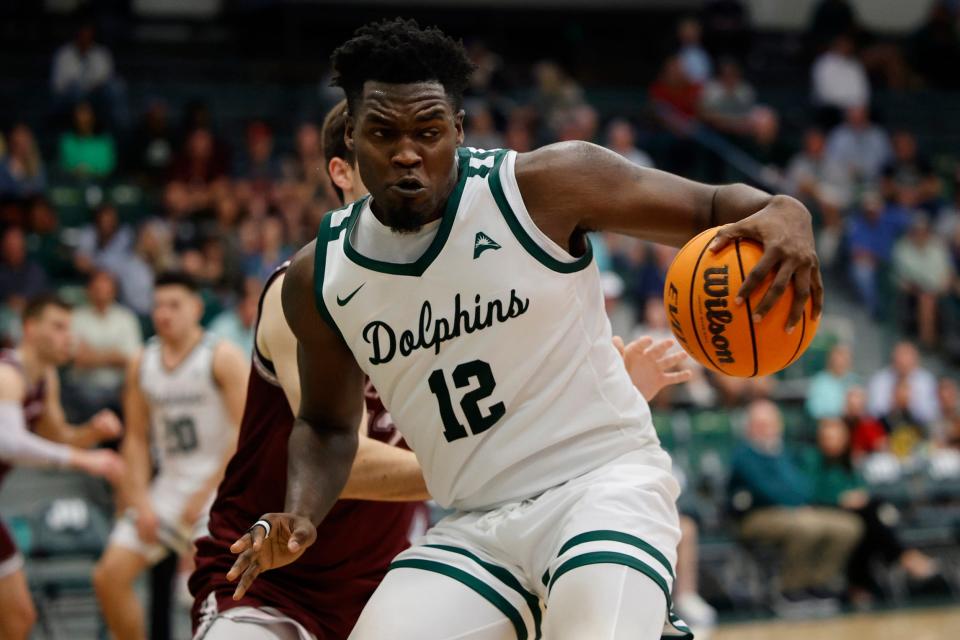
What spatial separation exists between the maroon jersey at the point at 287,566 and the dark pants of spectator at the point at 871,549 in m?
7.75

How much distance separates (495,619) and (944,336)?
1287 centimetres

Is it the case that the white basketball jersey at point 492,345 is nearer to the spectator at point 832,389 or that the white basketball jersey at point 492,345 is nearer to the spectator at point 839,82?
the spectator at point 832,389

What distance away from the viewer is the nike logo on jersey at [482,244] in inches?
142

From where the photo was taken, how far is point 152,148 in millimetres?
14164

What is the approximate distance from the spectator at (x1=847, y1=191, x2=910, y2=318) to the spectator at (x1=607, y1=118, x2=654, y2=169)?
2.52m

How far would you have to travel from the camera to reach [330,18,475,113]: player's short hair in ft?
11.5

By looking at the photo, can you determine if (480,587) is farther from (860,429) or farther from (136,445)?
(860,429)

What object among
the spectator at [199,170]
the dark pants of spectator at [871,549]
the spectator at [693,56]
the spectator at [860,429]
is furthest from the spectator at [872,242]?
the spectator at [199,170]

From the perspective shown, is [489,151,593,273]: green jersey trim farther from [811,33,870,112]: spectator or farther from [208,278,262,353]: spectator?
[811,33,870,112]: spectator

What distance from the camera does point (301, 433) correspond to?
388cm

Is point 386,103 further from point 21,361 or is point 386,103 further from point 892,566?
point 892,566

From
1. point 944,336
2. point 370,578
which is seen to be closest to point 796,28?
point 944,336

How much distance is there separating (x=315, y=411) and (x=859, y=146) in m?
14.4

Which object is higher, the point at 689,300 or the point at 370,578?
the point at 689,300
